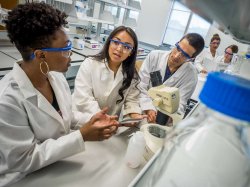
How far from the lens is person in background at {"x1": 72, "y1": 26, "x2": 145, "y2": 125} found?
172cm

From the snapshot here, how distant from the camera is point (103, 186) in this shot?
89cm

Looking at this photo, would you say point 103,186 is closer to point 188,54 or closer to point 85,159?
point 85,159

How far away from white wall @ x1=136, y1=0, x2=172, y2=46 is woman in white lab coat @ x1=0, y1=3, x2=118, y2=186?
468 centimetres

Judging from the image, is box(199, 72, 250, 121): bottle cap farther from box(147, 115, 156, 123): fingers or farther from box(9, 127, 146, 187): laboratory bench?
box(147, 115, 156, 123): fingers

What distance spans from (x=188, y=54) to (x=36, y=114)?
4.89 feet

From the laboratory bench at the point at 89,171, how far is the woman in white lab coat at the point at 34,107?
0.05 meters

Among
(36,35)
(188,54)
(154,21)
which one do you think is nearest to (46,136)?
(36,35)

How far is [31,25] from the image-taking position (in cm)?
99

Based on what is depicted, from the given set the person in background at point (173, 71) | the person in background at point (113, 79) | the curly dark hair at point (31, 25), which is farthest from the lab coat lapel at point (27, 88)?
the person in background at point (173, 71)

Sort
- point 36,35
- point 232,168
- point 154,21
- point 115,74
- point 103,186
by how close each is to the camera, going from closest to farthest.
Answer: point 232,168, point 103,186, point 36,35, point 115,74, point 154,21

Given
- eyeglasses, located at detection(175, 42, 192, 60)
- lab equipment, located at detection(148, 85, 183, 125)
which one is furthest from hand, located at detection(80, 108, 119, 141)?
eyeglasses, located at detection(175, 42, 192, 60)

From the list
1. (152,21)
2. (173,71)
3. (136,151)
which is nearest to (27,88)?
(136,151)

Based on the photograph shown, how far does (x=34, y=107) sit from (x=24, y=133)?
14 centimetres

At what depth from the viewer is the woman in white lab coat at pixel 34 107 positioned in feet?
2.97
